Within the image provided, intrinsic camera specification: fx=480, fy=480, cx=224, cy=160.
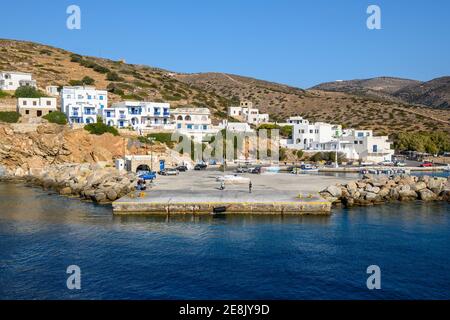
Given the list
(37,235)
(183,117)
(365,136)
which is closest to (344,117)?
(365,136)

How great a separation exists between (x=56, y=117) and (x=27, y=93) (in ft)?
45.5

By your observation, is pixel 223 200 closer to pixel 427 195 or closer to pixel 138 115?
pixel 427 195

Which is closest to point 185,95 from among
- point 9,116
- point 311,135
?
point 311,135

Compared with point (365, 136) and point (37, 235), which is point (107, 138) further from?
point (365, 136)

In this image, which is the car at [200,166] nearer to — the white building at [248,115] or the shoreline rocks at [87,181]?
the shoreline rocks at [87,181]

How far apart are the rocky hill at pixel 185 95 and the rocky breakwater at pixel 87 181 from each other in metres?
43.3

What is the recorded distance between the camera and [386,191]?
4269 centimetres

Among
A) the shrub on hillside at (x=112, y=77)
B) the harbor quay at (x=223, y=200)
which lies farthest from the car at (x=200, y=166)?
the shrub on hillside at (x=112, y=77)

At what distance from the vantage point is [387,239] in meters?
28.4

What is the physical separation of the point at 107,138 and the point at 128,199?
29.1m

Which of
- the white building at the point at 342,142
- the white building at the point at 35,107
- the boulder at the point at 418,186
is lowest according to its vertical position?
the boulder at the point at 418,186

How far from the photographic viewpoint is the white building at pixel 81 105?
240 feet

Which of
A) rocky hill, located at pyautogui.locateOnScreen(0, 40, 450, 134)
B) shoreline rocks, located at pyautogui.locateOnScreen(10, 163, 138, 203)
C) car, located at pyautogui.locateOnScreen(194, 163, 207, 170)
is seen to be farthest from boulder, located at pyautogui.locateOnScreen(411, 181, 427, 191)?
rocky hill, located at pyautogui.locateOnScreen(0, 40, 450, 134)

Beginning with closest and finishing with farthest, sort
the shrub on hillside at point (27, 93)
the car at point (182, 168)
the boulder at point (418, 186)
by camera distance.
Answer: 1. the boulder at point (418, 186)
2. the car at point (182, 168)
3. the shrub on hillside at point (27, 93)
